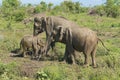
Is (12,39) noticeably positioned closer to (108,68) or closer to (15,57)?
(15,57)

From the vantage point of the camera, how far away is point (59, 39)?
12.7 metres

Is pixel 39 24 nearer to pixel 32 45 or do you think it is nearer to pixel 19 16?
pixel 32 45

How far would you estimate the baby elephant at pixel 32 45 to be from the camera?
1328cm

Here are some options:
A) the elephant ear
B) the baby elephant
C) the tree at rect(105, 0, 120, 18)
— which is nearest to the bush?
the tree at rect(105, 0, 120, 18)

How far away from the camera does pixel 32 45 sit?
43.8 feet

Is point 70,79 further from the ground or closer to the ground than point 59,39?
closer to the ground

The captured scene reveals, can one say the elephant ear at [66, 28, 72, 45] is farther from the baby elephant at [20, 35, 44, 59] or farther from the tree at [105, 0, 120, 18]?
the tree at [105, 0, 120, 18]

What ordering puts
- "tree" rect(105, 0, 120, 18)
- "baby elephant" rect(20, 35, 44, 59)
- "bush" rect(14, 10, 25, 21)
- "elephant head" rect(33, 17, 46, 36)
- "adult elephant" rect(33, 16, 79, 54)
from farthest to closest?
"tree" rect(105, 0, 120, 18)
"bush" rect(14, 10, 25, 21)
"elephant head" rect(33, 17, 46, 36)
"baby elephant" rect(20, 35, 44, 59)
"adult elephant" rect(33, 16, 79, 54)

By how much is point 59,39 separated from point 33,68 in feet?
5.84

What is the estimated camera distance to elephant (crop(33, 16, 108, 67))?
11797 mm

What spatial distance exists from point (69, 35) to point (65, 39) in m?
0.34

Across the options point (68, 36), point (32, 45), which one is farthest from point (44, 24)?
point (68, 36)

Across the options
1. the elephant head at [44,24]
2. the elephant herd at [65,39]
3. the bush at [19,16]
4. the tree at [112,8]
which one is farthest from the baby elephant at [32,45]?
the tree at [112,8]

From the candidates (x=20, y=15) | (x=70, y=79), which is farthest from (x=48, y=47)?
(x=20, y=15)
